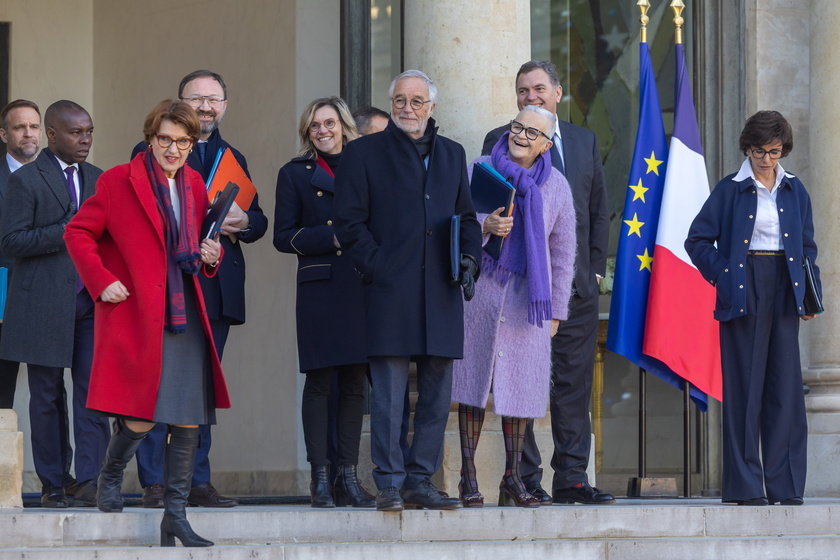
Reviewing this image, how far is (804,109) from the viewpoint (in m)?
10.7

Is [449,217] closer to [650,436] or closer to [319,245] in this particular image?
[319,245]

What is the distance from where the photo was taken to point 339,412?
7602 mm

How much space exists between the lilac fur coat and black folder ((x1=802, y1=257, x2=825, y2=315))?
1.31 m

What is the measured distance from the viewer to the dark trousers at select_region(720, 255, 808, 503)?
784 centimetres

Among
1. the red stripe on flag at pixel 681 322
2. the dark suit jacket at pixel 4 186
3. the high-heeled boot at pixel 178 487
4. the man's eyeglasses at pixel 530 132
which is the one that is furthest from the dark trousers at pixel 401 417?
→ the red stripe on flag at pixel 681 322

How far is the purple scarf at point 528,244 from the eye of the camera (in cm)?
729

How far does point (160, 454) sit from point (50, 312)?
2.88ft

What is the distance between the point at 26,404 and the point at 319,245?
4.85 metres

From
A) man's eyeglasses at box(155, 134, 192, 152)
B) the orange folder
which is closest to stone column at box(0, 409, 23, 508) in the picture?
the orange folder

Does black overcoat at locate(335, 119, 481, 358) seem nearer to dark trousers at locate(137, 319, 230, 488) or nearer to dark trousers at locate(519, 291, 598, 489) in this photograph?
dark trousers at locate(137, 319, 230, 488)

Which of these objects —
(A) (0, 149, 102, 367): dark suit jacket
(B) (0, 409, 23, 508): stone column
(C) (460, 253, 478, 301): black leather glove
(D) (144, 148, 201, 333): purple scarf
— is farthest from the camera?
(A) (0, 149, 102, 367): dark suit jacket

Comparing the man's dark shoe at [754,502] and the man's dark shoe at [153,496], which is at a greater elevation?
the man's dark shoe at [153,496]

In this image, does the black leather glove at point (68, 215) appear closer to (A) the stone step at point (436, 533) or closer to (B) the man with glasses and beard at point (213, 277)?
(B) the man with glasses and beard at point (213, 277)

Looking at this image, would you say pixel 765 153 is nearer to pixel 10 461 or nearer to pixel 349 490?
pixel 349 490
